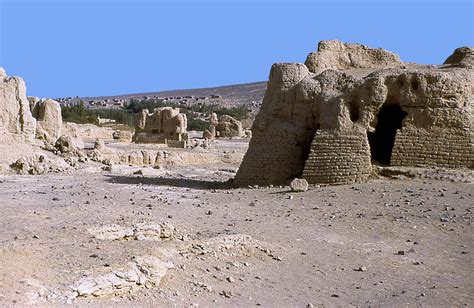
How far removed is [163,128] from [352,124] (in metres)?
20.0

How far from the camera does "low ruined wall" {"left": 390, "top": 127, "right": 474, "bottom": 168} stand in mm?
13602

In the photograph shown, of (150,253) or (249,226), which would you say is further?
(249,226)

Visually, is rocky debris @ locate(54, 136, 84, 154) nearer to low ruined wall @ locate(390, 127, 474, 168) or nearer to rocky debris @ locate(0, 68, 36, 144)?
rocky debris @ locate(0, 68, 36, 144)

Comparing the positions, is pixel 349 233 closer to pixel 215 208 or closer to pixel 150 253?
pixel 215 208

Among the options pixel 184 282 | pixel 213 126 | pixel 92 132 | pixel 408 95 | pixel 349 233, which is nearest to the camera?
pixel 184 282

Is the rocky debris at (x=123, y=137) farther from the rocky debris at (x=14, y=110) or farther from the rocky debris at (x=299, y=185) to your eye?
the rocky debris at (x=299, y=185)

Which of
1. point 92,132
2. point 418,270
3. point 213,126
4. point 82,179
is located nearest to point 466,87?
point 418,270

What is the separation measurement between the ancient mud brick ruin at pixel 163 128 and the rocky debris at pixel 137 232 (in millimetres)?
22412

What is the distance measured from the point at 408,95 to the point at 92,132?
24.1 m

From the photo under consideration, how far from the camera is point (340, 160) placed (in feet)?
43.8

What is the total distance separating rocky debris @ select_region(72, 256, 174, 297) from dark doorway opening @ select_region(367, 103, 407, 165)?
9158mm

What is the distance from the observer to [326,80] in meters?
14.5

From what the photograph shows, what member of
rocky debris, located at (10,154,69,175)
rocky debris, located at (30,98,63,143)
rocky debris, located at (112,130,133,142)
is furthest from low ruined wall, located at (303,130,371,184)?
rocky debris, located at (112,130,133,142)

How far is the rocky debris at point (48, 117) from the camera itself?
2323cm
